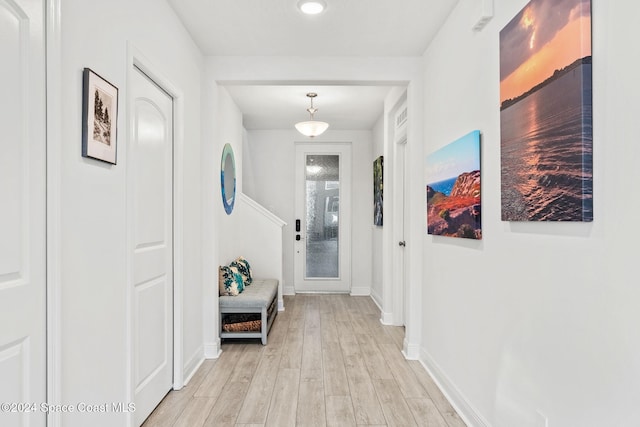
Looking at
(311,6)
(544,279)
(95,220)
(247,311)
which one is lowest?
(247,311)

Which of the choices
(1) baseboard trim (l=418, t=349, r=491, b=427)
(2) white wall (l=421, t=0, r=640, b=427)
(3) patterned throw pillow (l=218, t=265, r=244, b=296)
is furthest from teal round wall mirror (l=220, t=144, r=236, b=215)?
(1) baseboard trim (l=418, t=349, r=491, b=427)

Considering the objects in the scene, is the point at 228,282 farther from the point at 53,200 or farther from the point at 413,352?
the point at 53,200

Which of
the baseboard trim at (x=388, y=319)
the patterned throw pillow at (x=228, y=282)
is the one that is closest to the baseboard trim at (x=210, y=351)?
the patterned throw pillow at (x=228, y=282)

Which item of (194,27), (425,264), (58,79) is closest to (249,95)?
(194,27)

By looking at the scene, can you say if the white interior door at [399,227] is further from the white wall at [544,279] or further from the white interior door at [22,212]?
the white interior door at [22,212]

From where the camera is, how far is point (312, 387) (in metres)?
2.91

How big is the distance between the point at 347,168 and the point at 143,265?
454 cm

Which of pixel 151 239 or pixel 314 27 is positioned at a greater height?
pixel 314 27

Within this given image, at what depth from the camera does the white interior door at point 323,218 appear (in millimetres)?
6543

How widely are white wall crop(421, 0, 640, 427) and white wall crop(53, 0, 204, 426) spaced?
1.80 m

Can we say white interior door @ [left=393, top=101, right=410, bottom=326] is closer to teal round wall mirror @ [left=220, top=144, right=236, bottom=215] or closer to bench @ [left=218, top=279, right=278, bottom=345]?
bench @ [left=218, top=279, right=278, bottom=345]

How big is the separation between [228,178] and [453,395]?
3008mm

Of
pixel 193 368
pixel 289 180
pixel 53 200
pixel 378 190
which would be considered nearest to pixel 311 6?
pixel 53 200

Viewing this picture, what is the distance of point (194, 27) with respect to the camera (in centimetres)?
297
